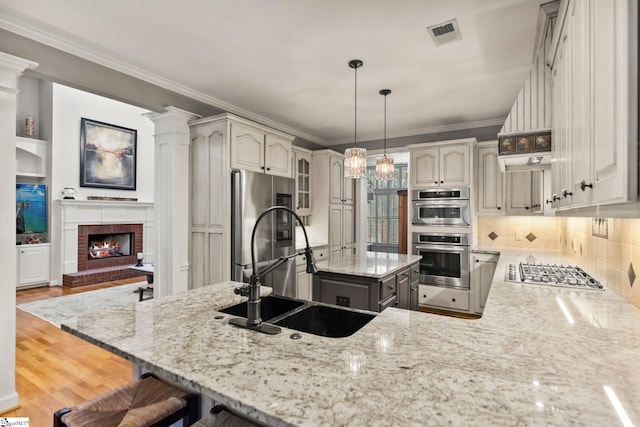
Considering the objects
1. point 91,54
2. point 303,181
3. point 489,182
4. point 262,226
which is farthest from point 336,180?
point 91,54

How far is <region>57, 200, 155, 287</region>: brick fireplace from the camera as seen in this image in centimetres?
601

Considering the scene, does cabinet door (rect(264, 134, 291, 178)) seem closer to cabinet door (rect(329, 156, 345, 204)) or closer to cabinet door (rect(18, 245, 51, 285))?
cabinet door (rect(329, 156, 345, 204))

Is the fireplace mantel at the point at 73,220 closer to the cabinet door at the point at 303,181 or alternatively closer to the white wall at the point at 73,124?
the white wall at the point at 73,124

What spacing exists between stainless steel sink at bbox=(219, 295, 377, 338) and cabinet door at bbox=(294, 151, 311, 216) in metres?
3.13

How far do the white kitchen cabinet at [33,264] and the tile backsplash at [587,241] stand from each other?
727 cm

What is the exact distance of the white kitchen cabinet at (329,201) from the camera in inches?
197

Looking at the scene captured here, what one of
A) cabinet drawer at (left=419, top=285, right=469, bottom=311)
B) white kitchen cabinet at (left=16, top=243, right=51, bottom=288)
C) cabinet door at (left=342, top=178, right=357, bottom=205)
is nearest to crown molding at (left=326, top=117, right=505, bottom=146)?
cabinet door at (left=342, top=178, right=357, bottom=205)

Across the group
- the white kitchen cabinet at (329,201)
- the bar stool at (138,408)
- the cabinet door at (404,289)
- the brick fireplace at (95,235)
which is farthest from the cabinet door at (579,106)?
the brick fireplace at (95,235)

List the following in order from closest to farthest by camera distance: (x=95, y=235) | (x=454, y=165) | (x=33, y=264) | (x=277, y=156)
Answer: (x=277, y=156) → (x=454, y=165) → (x=33, y=264) → (x=95, y=235)

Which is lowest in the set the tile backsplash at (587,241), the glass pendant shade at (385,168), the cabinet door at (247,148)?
the tile backsplash at (587,241)

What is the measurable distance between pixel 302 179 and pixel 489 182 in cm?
255

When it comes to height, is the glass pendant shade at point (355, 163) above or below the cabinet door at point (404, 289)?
above

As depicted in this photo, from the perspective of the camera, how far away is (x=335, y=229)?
16.8 feet

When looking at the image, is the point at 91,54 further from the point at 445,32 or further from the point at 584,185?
the point at 584,185
